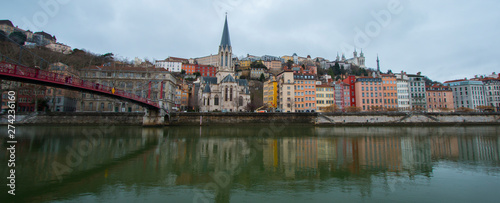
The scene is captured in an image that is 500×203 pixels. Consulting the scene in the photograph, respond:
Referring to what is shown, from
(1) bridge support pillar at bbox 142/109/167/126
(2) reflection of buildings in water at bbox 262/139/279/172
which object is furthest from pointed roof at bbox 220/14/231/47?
(2) reflection of buildings in water at bbox 262/139/279/172

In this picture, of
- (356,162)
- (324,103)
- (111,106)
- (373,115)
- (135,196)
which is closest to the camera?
(135,196)

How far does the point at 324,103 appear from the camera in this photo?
2120 inches

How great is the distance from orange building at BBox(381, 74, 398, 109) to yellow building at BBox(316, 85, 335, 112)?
12.0 m

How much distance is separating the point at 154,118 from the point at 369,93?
151 feet

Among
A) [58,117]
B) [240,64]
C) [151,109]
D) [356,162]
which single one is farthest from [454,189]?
[240,64]

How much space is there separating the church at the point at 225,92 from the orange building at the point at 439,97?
44.4 metres

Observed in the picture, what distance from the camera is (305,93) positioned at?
53312mm

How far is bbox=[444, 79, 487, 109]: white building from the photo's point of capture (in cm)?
5869

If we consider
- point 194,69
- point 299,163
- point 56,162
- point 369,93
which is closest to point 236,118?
point 299,163

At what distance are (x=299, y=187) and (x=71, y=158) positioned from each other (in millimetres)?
11105

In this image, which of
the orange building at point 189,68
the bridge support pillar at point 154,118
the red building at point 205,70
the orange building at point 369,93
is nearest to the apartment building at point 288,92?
the orange building at point 369,93

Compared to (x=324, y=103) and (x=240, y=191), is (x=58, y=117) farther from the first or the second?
(x=324, y=103)

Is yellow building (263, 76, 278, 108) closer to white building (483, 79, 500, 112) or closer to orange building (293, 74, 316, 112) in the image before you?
orange building (293, 74, 316, 112)

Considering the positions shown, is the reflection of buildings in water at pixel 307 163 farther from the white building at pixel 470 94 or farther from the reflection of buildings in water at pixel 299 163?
the white building at pixel 470 94
